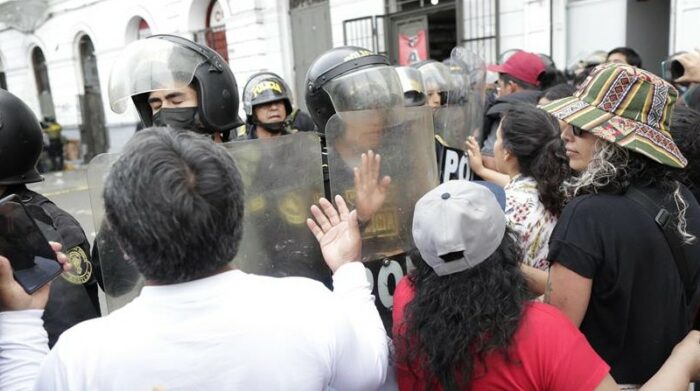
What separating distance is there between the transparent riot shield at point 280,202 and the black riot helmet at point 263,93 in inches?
89.0

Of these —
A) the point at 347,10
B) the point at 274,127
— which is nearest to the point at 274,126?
the point at 274,127

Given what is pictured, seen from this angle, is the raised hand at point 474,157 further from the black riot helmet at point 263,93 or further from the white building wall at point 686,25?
the white building wall at point 686,25

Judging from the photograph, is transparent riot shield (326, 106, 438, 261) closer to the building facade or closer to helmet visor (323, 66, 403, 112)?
helmet visor (323, 66, 403, 112)

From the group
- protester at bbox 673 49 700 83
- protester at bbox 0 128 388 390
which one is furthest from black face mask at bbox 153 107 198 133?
protester at bbox 673 49 700 83

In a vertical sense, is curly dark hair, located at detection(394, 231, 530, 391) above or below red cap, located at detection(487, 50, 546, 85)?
below

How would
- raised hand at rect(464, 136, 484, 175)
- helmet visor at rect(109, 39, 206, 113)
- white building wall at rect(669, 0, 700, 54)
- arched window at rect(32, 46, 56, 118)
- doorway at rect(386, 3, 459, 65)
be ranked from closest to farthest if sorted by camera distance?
helmet visor at rect(109, 39, 206, 113), raised hand at rect(464, 136, 484, 175), white building wall at rect(669, 0, 700, 54), doorway at rect(386, 3, 459, 65), arched window at rect(32, 46, 56, 118)

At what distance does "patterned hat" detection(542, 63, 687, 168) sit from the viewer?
4.60ft

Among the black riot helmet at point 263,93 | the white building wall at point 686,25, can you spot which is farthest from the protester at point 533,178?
the white building wall at point 686,25

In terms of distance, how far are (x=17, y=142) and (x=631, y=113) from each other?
1.79 meters

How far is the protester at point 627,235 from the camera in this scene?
1.34m

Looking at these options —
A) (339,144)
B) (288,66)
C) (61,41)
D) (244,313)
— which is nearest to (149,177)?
(244,313)

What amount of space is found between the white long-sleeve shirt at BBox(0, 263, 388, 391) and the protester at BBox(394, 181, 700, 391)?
0.26 meters

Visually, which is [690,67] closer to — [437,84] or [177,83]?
[437,84]

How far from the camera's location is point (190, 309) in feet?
3.03
